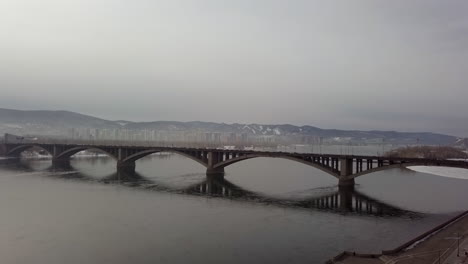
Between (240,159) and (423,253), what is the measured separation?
1662 inches

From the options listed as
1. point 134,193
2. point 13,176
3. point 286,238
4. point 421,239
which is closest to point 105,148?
point 13,176

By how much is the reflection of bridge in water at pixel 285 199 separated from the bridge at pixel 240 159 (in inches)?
127

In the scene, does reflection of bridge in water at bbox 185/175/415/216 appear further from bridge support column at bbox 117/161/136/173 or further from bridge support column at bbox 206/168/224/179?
bridge support column at bbox 117/161/136/173

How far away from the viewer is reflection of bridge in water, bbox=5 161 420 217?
1518 inches

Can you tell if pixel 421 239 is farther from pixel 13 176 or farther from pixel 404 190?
pixel 13 176

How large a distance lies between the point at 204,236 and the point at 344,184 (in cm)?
2996

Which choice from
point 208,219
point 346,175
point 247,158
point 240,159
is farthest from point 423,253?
point 240,159

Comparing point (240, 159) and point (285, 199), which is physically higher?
point (240, 159)

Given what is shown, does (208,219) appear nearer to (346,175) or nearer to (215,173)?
(346,175)

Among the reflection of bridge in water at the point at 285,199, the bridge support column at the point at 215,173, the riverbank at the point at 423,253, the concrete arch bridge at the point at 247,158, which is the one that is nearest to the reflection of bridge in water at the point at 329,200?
the reflection of bridge in water at the point at 285,199

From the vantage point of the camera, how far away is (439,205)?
40.3m

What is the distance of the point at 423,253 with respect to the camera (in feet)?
67.9

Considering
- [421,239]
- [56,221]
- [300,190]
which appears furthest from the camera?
[300,190]

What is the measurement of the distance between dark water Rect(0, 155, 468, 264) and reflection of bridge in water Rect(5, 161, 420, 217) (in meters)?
0.12
